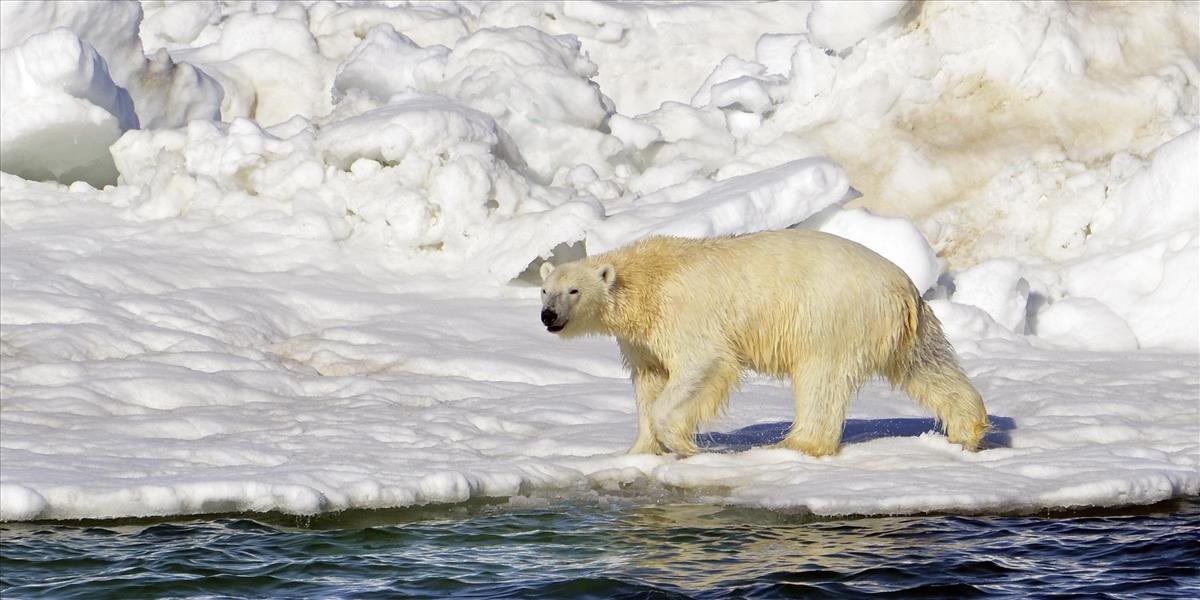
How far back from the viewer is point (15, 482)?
811 centimetres

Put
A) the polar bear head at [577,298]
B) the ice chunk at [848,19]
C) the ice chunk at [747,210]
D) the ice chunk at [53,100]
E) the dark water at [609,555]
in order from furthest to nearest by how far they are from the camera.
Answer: the ice chunk at [848,19]
the ice chunk at [53,100]
the ice chunk at [747,210]
the polar bear head at [577,298]
the dark water at [609,555]

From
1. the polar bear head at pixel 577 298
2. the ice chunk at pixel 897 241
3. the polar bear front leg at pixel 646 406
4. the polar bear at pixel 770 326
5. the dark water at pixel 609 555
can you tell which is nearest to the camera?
the dark water at pixel 609 555

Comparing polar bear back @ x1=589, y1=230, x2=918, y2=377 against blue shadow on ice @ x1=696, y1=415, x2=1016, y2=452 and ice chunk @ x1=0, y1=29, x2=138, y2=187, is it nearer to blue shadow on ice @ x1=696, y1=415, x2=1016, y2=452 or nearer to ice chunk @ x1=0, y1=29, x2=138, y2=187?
blue shadow on ice @ x1=696, y1=415, x2=1016, y2=452

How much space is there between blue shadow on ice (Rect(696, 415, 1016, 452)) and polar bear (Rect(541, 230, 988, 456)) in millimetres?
519

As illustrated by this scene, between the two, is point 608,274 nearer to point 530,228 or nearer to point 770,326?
point 770,326

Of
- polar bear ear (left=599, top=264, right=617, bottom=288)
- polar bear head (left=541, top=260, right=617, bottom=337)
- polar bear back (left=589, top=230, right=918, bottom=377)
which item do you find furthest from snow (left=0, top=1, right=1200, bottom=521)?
polar bear ear (left=599, top=264, right=617, bottom=288)

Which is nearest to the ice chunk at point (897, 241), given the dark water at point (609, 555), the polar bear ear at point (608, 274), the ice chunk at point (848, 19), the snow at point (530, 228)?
the snow at point (530, 228)

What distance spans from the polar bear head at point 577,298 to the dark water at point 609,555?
113 cm

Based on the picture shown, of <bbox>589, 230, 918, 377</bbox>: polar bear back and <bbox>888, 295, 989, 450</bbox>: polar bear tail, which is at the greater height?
<bbox>589, 230, 918, 377</bbox>: polar bear back

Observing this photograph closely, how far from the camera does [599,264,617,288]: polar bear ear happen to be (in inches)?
348

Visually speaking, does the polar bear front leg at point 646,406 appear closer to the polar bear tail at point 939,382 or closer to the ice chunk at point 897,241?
the polar bear tail at point 939,382

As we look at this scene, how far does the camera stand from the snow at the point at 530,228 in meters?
8.84

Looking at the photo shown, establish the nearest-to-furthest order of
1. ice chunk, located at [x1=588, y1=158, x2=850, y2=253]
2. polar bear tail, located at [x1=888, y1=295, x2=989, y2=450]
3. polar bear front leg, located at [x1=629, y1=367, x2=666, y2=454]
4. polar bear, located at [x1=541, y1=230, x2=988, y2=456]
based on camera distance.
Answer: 1. polar bear, located at [x1=541, y1=230, x2=988, y2=456]
2. polar bear tail, located at [x1=888, y1=295, x2=989, y2=450]
3. polar bear front leg, located at [x1=629, y1=367, x2=666, y2=454]
4. ice chunk, located at [x1=588, y1=158, x2=850, y2=253]

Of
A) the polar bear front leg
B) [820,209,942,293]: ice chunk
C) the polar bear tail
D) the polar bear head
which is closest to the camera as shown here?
the polar bear head
